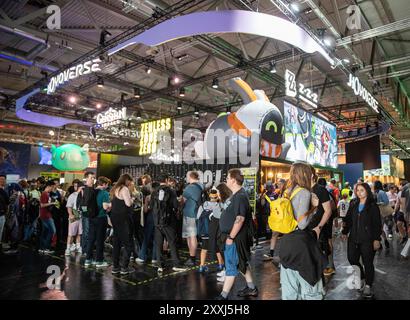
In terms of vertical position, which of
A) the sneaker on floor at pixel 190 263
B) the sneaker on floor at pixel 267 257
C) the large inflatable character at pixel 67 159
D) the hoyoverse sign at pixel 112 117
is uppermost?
the hoyoverse sign at pixel 112 117

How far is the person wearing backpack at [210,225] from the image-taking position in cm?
476

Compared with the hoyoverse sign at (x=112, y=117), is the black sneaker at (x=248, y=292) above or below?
below

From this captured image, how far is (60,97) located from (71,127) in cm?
682

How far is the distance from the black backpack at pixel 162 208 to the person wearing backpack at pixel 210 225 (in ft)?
2.30

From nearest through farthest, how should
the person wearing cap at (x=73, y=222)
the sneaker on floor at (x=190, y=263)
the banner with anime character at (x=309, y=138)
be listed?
the sneaker on floor at (x=190, y=263) < the person wearing cap at (x=73, y=222) < the banner with anime character at (x=309, y=138)

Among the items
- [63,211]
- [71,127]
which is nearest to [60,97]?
[71,127]

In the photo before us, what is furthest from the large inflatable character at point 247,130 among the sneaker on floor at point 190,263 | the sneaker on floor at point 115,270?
the sneaker on floor at point 115,270

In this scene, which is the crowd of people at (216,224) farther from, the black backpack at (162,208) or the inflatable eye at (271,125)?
the inflatable eye at (271,125)

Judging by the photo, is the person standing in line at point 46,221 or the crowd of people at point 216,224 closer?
the crowd of people at point 216,224

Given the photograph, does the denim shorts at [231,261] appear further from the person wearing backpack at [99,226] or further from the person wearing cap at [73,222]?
the person wearing cap at [73,222]

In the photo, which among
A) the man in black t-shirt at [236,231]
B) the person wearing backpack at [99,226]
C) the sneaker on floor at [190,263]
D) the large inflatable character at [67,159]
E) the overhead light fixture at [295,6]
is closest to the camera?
the man in black t-shirt at [236,231]

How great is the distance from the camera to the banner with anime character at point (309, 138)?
34.4 ft

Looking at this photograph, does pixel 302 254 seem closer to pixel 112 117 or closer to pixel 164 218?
pixel 164 218

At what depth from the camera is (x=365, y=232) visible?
365 centimetres
